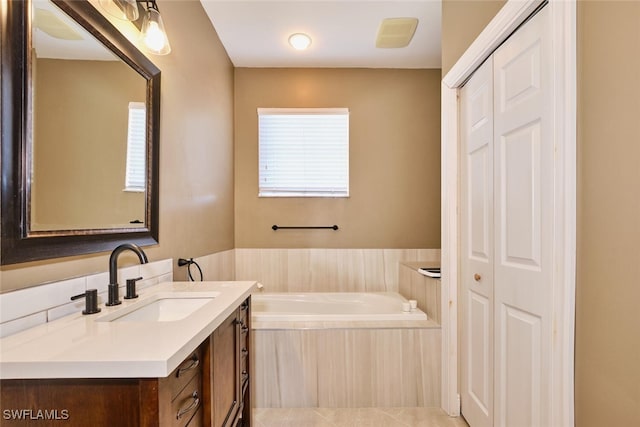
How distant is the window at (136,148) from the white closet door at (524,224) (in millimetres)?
1716

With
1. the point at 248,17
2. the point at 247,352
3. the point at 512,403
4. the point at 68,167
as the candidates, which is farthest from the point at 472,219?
the point at 248,17

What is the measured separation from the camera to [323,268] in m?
3.25

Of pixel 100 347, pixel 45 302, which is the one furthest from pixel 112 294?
pixel 100 347

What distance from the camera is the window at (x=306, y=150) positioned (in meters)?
3.24

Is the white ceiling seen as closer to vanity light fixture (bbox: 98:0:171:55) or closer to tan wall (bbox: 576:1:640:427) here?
vanity light fixture (bbox: 98:0:171:55)

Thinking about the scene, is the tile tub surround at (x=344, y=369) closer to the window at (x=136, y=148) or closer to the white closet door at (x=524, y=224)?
the white closet door at (x=524, y=224)

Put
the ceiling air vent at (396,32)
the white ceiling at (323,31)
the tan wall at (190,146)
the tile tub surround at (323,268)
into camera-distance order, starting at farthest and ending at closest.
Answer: the tile tub surround at (323,268) < the ceiling air vent at (396,32) < the white ceiling at (323,31) < the tan wall at (190,146)

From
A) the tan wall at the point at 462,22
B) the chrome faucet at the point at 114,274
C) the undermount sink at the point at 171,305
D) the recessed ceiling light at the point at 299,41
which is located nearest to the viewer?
the chrome faucet at the point at 114,274

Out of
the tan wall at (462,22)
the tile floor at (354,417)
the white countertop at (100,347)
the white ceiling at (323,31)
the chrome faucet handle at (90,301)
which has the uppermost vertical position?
the white ceiling at (323,31)

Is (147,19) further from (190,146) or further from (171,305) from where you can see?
(171,305)

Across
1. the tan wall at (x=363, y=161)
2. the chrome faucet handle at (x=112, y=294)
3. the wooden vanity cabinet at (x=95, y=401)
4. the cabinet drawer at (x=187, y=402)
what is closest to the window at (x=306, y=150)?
the tan wall at (x=363, y=161)

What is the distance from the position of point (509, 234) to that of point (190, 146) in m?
1.95

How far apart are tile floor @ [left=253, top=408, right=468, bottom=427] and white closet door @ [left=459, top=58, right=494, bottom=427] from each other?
20 cm

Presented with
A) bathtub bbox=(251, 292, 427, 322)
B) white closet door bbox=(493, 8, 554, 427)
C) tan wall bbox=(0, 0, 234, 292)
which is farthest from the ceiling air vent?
bathtub bbox=(251, 292, 427, 322)
